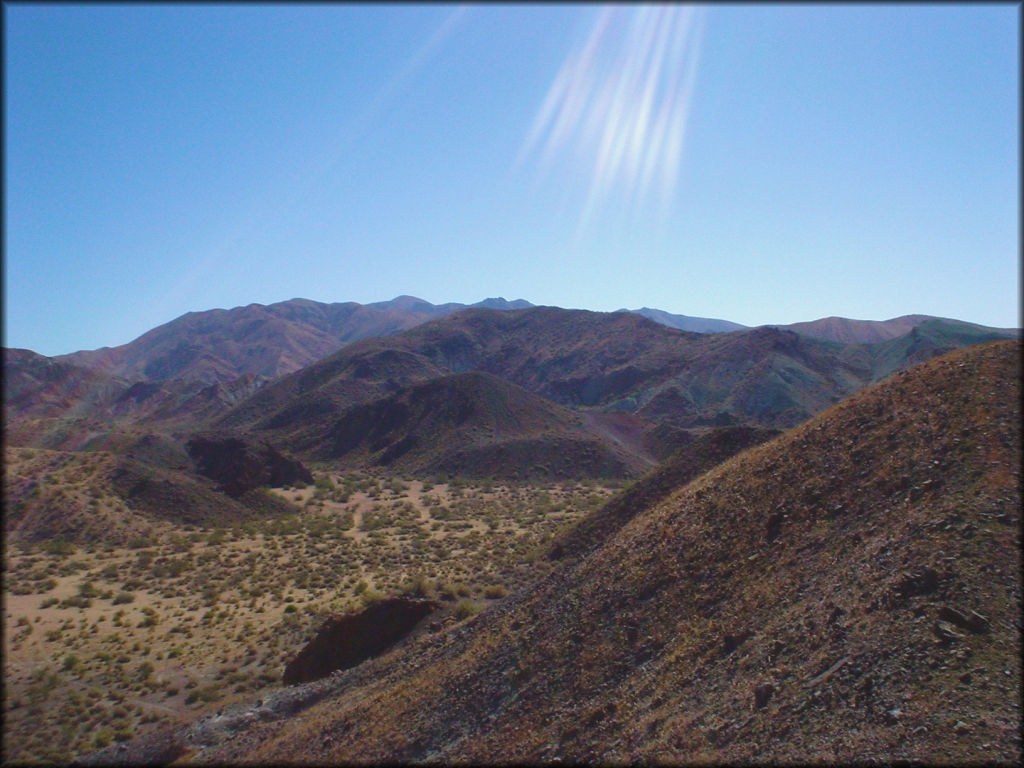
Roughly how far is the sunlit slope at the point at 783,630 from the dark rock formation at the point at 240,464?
31.0 m

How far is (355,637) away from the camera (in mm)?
15086

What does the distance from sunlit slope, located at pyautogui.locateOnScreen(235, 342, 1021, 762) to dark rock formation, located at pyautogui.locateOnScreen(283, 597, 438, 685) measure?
158cm

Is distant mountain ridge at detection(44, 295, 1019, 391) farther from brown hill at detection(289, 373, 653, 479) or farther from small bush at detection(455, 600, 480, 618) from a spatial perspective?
small bush at detection(455, 600, 480, 618)

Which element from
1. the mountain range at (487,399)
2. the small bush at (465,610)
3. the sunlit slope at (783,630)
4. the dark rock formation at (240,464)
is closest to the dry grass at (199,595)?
the small bush at (465,610)

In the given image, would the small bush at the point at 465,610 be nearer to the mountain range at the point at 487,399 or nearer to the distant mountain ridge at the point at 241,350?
the mountain range at the point at 487,399

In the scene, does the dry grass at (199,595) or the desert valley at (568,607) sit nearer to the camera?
the desert valley at (568,607)

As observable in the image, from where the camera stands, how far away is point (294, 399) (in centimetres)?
8281

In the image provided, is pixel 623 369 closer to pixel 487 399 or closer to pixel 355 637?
pixel 487 399

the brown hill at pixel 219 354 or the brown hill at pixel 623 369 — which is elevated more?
the brown hill at pixel 219 354

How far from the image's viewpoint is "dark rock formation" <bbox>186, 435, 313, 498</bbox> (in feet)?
132

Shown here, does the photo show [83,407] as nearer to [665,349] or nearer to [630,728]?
[665,349]

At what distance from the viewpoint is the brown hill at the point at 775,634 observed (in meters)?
5.92

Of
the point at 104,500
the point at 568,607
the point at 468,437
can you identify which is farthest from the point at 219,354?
the point at 568,607

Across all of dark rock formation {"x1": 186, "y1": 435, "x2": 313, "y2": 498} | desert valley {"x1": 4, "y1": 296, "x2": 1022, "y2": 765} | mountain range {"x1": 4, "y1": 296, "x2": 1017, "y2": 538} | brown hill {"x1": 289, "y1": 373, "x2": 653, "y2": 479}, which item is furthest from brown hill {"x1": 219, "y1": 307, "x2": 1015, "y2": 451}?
desert valley {"x1": 4, "y1": 296, "x2": 1022, "y2": 765}
